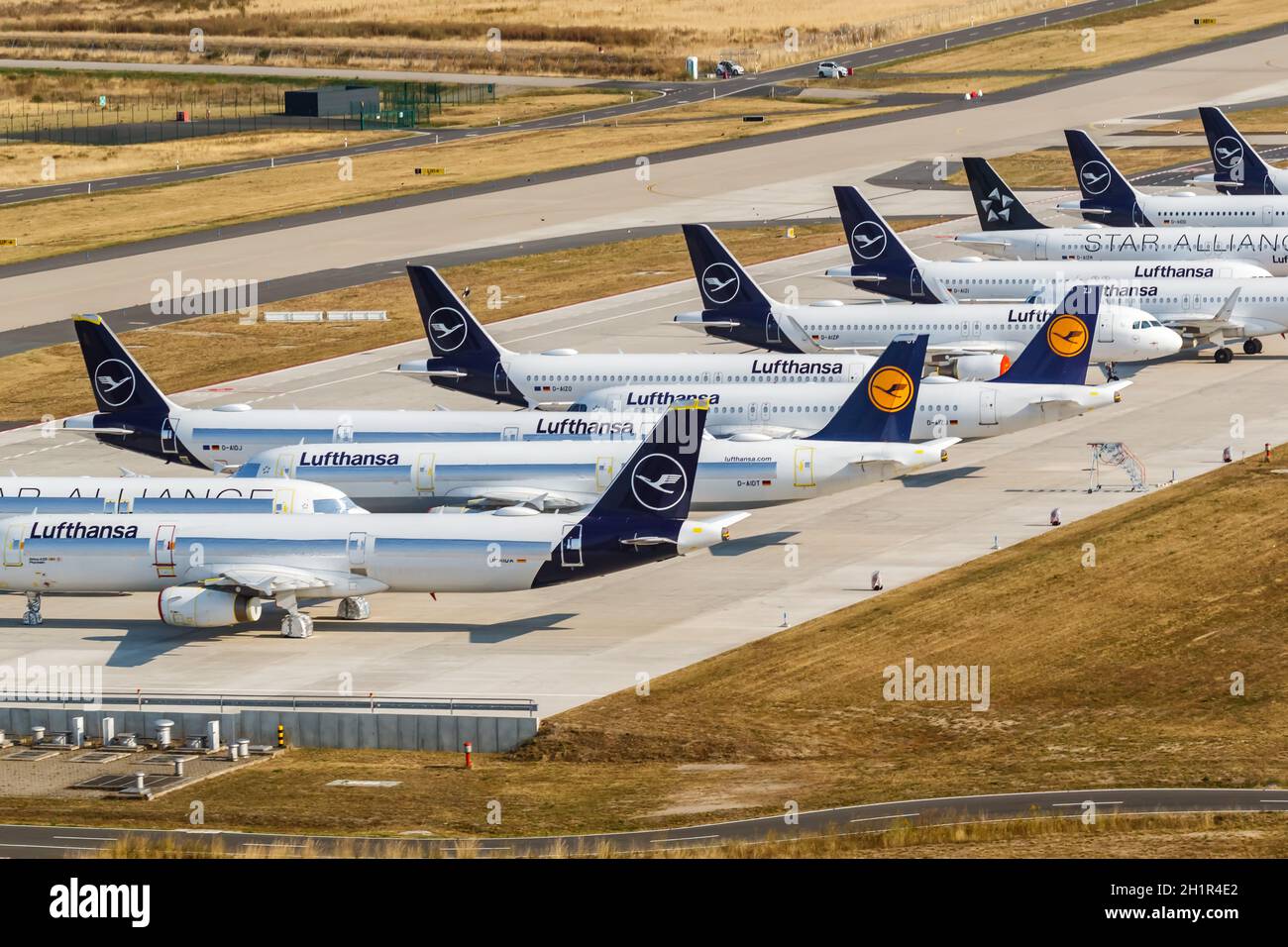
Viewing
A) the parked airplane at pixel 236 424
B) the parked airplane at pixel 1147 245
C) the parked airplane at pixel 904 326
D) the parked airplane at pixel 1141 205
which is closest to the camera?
the parked airplane at pixel 236 424

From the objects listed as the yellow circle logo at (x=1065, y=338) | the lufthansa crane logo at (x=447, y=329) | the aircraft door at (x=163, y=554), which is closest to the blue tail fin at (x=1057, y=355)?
the yellow circle logo at (x=1065, y=338)

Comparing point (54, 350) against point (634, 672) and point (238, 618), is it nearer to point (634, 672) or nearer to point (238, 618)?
point (238, 618)

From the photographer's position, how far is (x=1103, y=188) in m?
160

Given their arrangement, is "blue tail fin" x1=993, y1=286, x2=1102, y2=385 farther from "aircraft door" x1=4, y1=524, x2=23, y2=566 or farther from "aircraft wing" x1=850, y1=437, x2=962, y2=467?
"aircraft door" x1=4, y1=524, x2=23, y2=566

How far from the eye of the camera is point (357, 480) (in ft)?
306

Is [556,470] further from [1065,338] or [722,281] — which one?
[722,281]

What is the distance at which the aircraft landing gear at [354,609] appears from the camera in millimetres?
80938

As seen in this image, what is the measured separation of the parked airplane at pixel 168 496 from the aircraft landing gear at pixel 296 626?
656cm

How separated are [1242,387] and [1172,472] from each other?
21.9 m

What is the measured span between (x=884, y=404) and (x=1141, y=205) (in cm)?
7702

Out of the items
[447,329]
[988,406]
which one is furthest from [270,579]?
[447,329]

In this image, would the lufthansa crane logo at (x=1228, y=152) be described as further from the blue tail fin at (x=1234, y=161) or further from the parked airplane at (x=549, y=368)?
the parked airplane at (x=549, y=368)

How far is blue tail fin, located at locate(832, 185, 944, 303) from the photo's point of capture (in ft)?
443

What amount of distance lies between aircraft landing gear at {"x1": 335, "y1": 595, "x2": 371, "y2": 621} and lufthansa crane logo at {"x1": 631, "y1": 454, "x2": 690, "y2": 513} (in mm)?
11751
